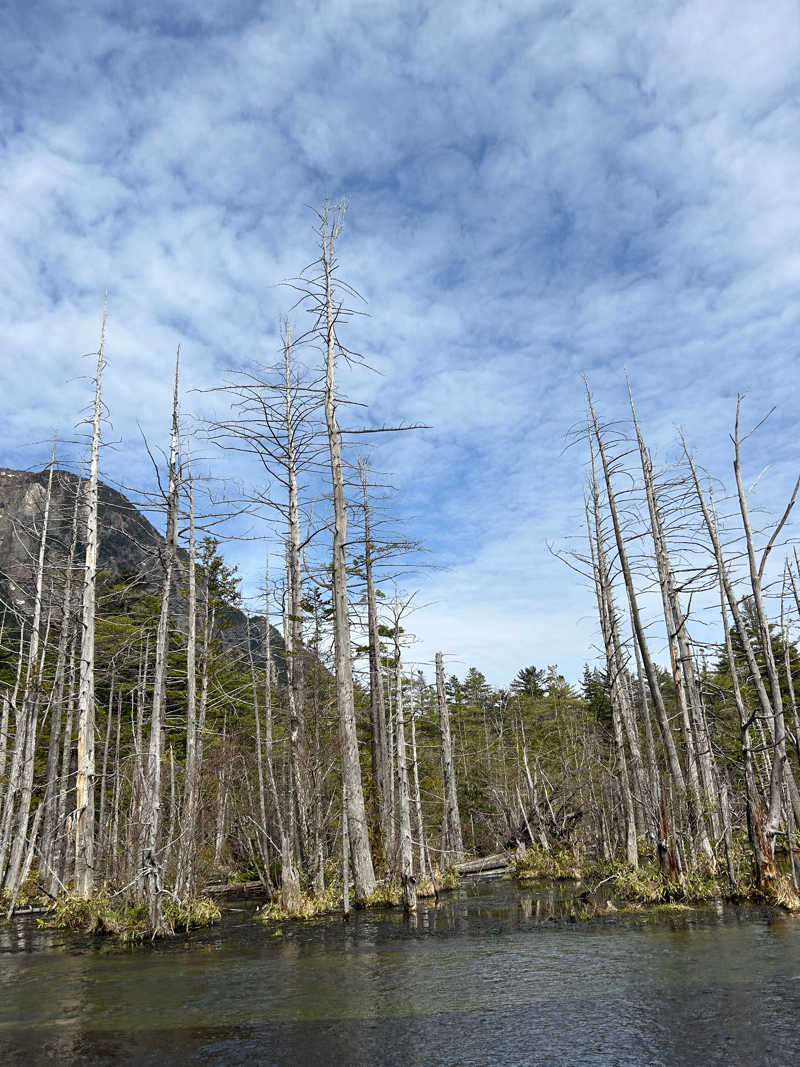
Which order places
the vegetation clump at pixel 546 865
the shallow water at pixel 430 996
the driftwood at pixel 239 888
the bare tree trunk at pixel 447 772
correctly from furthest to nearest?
the bare tree trunk at pixel 447 772 → the driftwood at pixel 239 888 → the vegetation clump at pixel 546 865 → the shallow water at pixel 430 996

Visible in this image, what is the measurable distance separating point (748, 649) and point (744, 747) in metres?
5.45

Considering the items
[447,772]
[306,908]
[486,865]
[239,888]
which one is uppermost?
[447,772]

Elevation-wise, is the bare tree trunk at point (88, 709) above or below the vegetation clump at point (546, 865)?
above

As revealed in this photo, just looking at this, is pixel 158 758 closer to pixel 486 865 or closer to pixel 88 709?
pixel 88 709

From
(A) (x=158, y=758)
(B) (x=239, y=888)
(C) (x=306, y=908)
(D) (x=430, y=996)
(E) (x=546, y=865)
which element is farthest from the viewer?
(E) (x=546, y=865)

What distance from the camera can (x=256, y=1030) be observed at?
571cm

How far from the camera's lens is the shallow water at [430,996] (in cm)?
496

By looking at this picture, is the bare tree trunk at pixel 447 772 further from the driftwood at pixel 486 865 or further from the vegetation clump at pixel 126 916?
the vegetation clump at pixel 126 916

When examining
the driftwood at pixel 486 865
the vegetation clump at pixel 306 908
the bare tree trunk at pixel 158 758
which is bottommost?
the driftwood at pixel 486 865

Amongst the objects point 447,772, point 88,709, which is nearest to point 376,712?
point 447,772

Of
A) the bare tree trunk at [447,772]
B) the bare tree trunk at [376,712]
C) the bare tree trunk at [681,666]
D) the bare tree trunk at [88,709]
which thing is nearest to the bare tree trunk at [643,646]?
the bare tree trunk at [681,666]

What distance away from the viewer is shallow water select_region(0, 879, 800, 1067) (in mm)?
4961

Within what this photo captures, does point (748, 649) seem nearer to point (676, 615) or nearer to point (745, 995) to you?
point (676, 615)

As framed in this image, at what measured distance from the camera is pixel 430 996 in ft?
21.9
